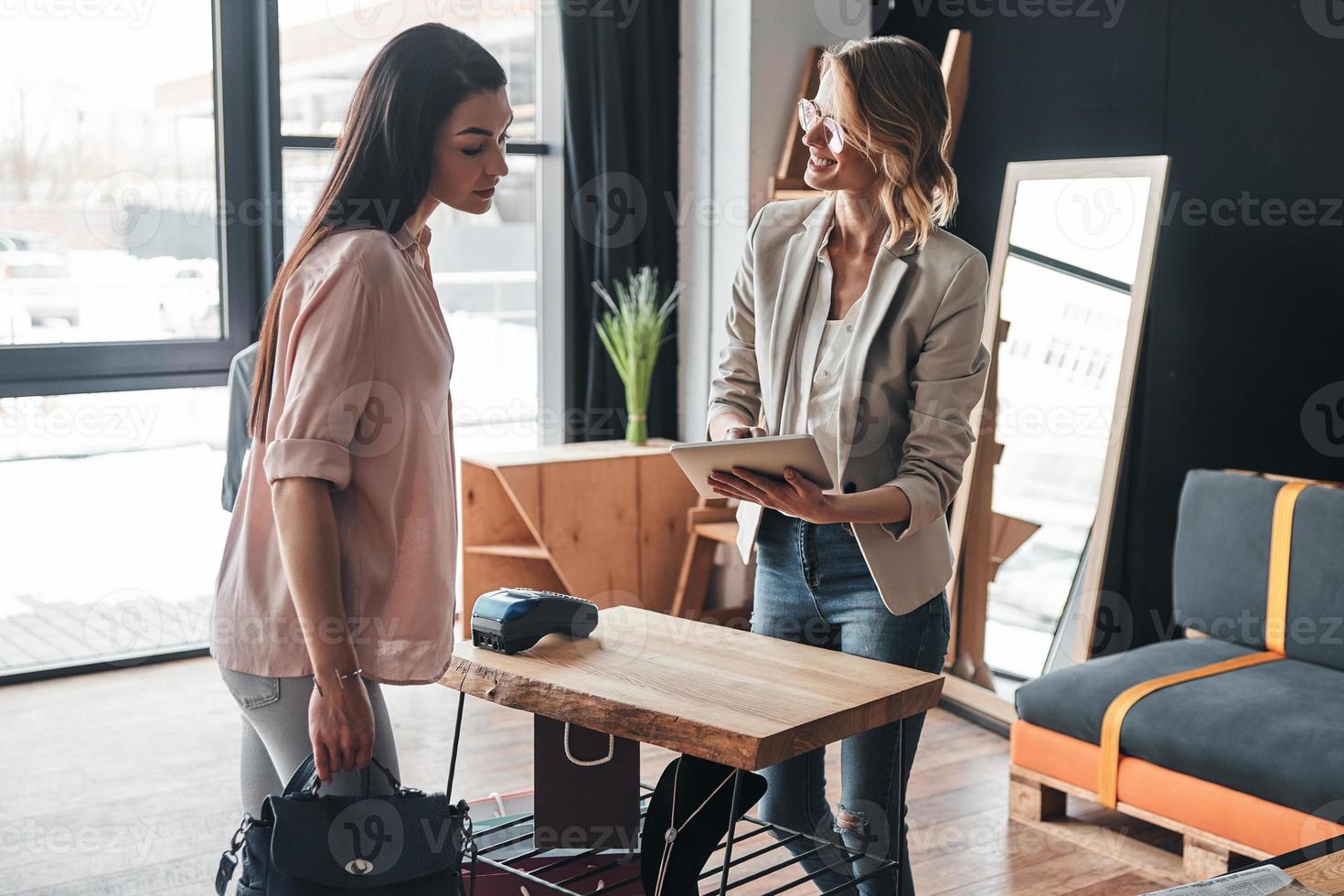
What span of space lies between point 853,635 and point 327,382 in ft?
3.34

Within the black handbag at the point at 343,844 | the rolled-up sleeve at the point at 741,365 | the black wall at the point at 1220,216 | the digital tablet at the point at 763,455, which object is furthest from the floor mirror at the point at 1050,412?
the black handbag at the point at 343,844

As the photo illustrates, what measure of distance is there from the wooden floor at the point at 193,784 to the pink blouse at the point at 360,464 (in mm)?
1557

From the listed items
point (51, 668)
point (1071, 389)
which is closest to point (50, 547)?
point (51, 668)

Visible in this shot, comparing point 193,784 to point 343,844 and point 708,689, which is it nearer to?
point 708,689

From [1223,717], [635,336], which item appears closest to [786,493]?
[1223,717]

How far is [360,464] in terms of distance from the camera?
146cm

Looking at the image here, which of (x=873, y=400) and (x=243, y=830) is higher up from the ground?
(x=873, y=400)

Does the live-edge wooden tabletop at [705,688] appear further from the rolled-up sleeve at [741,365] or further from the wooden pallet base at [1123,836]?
the wooden pallet base at [1123,836]

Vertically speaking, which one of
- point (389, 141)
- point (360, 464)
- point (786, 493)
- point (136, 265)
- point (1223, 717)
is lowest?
point (1223, 717)

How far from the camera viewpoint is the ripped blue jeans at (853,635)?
2053mm

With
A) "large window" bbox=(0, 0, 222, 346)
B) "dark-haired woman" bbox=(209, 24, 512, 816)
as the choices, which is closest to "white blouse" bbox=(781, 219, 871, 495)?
"dark-haired woman" bbox=(209, 24, 512, 816)

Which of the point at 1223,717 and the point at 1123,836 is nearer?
the point at 1223,717

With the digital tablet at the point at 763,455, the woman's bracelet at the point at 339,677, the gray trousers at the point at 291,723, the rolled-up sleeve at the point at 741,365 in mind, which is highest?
the rolled-up sleeve at the point at 741,365

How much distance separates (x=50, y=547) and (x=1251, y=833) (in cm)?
361
